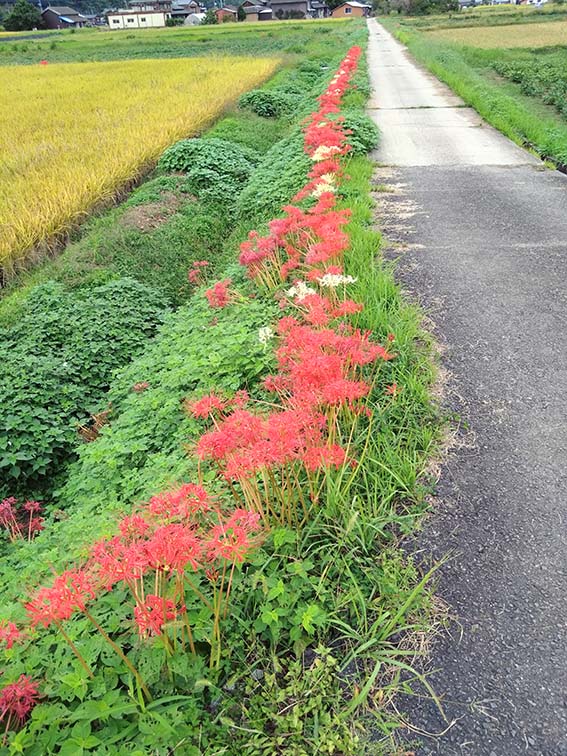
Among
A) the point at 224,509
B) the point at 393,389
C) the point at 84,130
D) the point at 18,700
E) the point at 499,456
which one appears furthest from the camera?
the point at 84,130

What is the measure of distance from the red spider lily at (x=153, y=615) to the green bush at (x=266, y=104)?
1498 cm

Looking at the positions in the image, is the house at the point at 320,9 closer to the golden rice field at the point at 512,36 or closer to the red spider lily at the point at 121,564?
the golden rice field at the point at 512,36

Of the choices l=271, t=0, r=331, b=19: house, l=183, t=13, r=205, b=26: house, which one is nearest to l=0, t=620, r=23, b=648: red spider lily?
l=271, t=0, r=331, b=19: house

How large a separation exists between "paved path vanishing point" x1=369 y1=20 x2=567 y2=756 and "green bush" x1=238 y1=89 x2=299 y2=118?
8.53 m

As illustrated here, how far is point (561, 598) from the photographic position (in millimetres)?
2232

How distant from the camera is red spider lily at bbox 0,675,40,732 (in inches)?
70.5

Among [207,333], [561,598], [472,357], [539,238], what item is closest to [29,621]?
[561,598]

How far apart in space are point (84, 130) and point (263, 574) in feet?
41.9

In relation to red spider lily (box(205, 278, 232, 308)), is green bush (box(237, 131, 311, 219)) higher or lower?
higher

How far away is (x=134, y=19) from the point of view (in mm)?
73812

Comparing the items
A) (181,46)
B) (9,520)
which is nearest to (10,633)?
(9,520)

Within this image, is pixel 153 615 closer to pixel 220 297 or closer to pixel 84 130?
pixel 220 297

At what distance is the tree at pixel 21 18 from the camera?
6000cm

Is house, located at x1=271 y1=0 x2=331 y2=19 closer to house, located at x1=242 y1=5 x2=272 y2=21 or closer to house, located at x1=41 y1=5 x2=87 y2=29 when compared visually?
house, located at x1=242 y1=5 x2=272 y2=21
